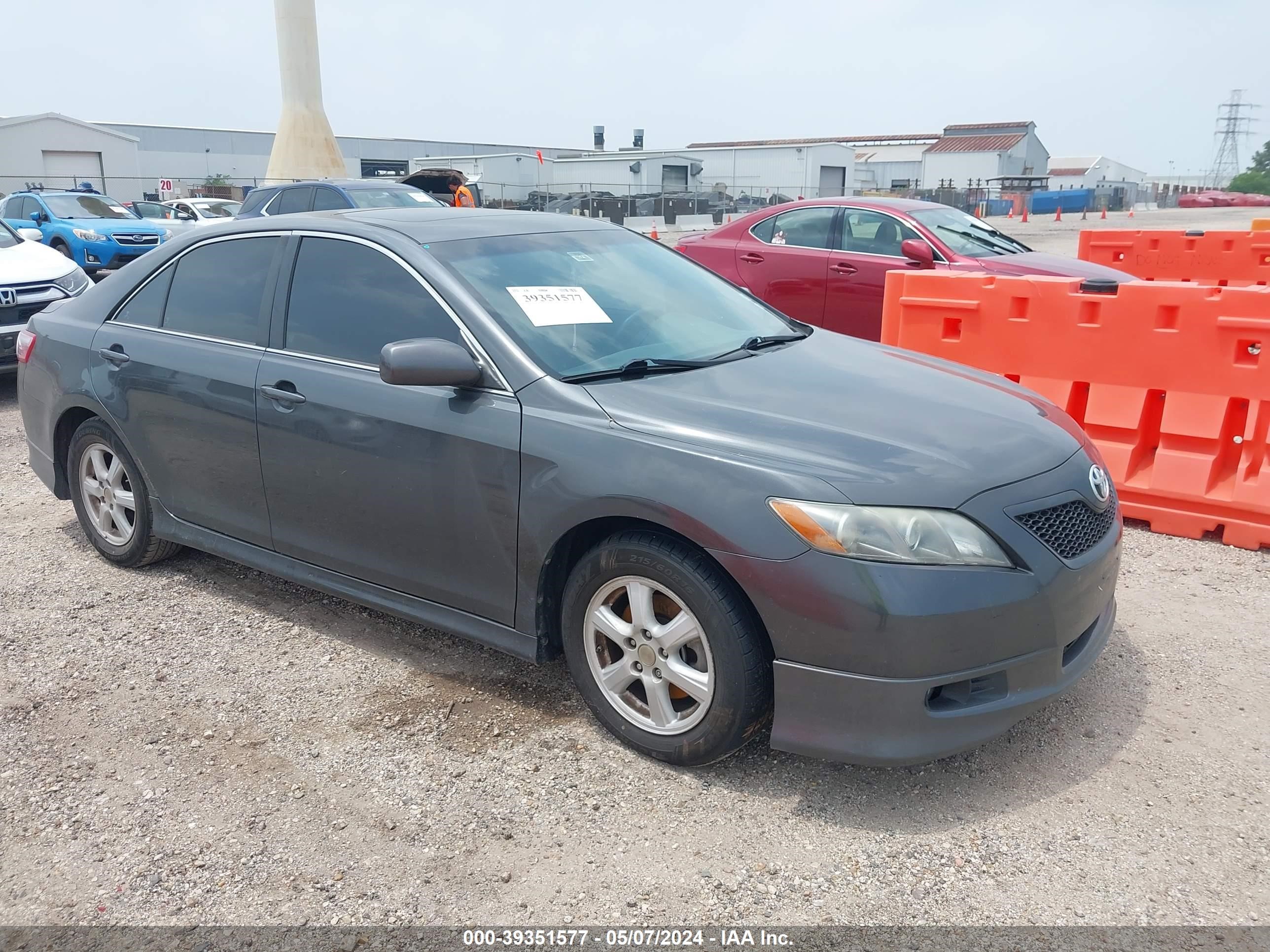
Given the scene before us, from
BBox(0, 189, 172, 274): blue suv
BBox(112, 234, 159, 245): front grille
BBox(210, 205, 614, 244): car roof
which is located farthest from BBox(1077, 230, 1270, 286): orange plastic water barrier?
BBox(112, 234, 159, 245): front grille

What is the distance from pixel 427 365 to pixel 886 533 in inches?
59.8

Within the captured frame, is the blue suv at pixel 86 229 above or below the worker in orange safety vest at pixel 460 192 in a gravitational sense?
below

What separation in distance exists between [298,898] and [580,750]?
99 cm

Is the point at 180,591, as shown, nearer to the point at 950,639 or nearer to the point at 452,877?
the point at 452,877

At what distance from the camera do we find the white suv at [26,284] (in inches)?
340

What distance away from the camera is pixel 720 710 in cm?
299

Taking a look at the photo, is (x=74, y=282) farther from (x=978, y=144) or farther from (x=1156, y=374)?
(x=978, y=144)

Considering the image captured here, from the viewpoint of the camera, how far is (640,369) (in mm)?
3502

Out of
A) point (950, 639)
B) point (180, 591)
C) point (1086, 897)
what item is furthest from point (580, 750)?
point (180, 591)

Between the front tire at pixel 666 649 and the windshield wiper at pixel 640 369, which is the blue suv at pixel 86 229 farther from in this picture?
the front tire at pixel 666 649

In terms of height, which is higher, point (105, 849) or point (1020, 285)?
point (1020, 285)

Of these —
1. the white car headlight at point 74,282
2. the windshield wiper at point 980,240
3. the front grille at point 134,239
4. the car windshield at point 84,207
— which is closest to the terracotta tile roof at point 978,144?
the car windshield at point 84,207

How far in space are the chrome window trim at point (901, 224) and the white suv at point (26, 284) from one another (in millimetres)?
6602

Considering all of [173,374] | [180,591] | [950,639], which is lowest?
[180,591]
